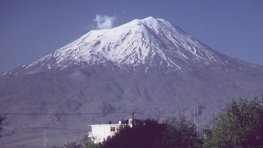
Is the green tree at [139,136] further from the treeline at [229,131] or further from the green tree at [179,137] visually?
the green tree at [179,137]

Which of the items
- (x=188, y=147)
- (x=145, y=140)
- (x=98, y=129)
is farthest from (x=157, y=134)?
(x=98, y=129)

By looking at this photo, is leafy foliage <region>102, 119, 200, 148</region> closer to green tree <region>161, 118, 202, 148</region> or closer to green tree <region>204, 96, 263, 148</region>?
green tree <region>161, 118, 202, 148</region>

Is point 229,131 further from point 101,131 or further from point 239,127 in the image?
point 101,131

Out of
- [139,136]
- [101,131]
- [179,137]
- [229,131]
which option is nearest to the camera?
[229,131]

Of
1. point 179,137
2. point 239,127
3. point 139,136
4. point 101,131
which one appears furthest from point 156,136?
point 101,131

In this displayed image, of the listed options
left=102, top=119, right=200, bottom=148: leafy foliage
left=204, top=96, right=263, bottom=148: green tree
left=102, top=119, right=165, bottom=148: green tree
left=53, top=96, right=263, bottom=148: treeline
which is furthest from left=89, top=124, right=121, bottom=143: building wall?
left=204, top=96, right=263, bottom=148: green tree

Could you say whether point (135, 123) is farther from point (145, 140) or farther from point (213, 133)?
point (213, 133)

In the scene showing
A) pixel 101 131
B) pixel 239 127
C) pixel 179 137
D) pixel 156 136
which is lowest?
pixel 179 137

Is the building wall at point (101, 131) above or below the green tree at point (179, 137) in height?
above

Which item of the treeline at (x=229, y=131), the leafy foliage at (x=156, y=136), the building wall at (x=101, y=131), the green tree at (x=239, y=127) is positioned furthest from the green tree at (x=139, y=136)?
the building wall at (x=101, y=131)
